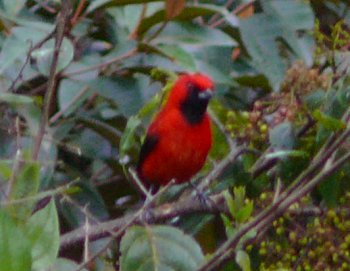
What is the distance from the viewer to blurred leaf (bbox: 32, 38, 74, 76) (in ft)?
8.26

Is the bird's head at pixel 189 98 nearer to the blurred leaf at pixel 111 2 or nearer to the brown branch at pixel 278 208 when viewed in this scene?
the blurred leaf at pixel 111 2

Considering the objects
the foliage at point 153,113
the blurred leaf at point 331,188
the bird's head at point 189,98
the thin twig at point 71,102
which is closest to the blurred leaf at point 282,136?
the foliage at point 153,113

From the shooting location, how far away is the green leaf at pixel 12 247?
1.36m

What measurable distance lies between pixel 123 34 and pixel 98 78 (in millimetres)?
223

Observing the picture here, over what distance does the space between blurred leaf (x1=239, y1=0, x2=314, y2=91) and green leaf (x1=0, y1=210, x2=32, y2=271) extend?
1.73m

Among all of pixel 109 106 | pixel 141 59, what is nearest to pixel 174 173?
pixel 109 106

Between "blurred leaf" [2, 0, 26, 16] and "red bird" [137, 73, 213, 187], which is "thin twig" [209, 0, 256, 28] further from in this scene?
"blurred leaf" [2, 0, 26, 16]

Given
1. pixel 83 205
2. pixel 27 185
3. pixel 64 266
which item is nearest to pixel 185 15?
pixel 83 205

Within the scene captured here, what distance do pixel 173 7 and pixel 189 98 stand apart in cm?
116

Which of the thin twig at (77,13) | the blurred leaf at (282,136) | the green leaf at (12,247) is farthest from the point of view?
the thin twig at (77,13)

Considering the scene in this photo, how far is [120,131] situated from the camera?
3172 millimetres

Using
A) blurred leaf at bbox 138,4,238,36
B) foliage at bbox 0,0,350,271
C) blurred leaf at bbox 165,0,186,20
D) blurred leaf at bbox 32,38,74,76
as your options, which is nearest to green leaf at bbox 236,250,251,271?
foliage at bbox 0,0,350,271

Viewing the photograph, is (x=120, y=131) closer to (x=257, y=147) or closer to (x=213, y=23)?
(x=213, y=23)

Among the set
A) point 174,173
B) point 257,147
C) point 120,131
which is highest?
point 257,147
